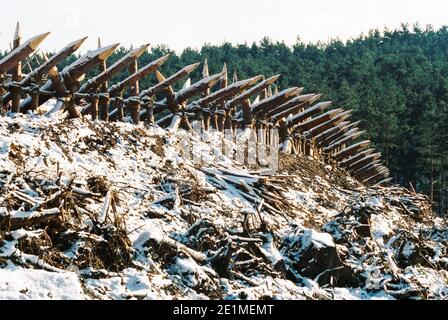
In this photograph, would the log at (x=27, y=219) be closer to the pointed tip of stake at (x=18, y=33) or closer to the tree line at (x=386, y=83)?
the pointed tip of stake at (x=18, y=33)

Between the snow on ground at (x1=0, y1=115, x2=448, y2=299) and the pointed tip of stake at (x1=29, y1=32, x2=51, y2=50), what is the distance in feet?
4.27

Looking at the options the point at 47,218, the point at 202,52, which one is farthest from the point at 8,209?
the point at 202,52

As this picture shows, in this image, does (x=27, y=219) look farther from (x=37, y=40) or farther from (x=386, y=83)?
(x=386, y=83)

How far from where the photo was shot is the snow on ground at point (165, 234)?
6684mm

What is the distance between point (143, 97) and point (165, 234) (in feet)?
21.4

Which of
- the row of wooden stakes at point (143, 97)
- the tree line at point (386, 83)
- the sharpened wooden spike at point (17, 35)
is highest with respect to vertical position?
the tree line at point (386, 83)

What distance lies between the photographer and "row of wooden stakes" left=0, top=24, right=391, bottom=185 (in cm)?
1108

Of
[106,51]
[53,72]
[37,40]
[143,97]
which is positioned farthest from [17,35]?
[143,97]

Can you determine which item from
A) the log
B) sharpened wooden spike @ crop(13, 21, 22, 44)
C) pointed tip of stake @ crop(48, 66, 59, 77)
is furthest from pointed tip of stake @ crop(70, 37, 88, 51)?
the log

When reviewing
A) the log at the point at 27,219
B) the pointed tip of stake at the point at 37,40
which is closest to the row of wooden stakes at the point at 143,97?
the pointed tip of stake at the point at 37,40

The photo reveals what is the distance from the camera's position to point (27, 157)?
877 cm

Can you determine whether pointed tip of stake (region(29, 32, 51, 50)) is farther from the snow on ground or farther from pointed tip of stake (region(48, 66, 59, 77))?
the snow on ground

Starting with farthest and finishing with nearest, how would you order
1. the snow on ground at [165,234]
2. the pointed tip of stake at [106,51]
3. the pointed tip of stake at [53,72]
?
1. the pointed tip of stake at [106,51]
2. the pointed tip of stake at [53,72]
3. the snow on ground at [165,234]

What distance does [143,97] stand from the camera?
13938 mm
